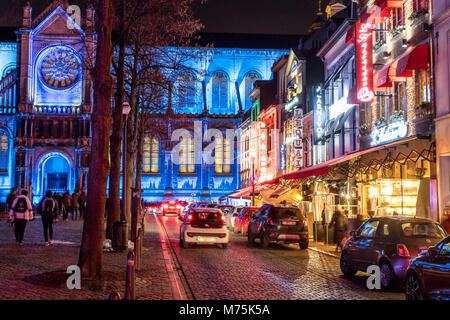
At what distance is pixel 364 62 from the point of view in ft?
77.4

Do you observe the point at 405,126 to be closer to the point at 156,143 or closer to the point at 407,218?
the point at 407,218

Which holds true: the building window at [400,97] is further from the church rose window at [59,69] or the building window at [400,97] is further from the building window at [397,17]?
the church rose window at [59,69]

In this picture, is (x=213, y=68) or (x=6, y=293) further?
(x=213, y=68)

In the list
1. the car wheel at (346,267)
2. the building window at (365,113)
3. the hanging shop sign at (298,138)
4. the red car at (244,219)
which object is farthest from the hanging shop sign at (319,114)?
the car wheel at (346,267)

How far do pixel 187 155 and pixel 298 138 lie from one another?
37.3 m

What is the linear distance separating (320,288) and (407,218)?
2.35 metres

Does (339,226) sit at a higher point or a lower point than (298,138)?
lower

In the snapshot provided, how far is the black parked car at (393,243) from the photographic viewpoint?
10.8 m

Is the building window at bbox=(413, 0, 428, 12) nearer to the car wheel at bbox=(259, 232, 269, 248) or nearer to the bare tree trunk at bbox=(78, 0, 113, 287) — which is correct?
the car wheel at bbox=(259, 232, 269, 248)

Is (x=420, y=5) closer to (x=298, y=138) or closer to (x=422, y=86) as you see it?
(x=422, y=86)

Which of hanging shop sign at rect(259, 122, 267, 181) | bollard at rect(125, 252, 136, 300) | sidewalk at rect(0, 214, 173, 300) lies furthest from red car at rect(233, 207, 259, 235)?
bollard at rect(125, 252, 136, 300)

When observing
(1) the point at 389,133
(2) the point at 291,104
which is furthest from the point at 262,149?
(1) the point at 389,133

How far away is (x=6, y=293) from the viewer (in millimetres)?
9398

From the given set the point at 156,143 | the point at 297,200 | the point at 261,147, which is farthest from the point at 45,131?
the point at 297,200
